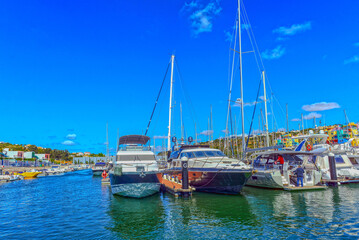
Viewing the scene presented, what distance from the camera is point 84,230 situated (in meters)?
11.8

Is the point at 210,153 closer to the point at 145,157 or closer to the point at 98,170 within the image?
the point at 145,157

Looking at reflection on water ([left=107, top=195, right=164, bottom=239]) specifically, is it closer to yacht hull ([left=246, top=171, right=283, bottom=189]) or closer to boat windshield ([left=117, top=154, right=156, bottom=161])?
Answer: boat windshield ([left=117, top=154, right=156, bottom=161])

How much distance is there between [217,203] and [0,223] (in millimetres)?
13087

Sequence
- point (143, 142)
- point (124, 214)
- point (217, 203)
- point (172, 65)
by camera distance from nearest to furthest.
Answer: point (124, 214)
point (217, 203)
point (143, 142)
point (172, 65)

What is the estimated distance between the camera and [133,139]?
25.9 m

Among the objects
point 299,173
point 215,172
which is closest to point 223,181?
point 215,172

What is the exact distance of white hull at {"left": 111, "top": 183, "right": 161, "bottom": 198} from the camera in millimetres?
18383

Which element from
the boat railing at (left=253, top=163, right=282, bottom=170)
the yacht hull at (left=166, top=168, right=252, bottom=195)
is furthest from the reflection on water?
the boat railing at (left=253, top=163, right=282, bottom=170)

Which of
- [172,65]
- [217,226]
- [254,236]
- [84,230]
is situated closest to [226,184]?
[217,226]

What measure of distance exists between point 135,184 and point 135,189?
16.1 inches

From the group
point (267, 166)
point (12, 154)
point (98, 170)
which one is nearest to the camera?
point (267, 166)

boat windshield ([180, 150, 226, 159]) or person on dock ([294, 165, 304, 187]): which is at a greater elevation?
boat windshield ([180, 150, 226, 159])

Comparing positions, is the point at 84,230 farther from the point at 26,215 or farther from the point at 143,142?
the point at 143,142

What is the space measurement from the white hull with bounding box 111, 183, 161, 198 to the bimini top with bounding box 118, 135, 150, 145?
718cm
